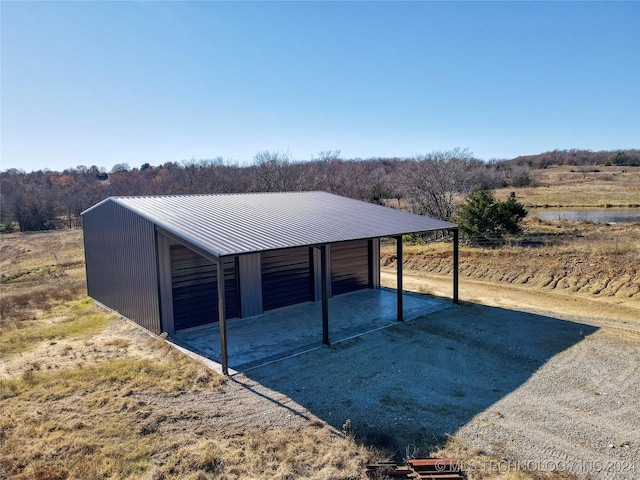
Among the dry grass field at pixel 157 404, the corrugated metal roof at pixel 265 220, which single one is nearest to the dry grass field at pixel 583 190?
the dry grass field at pixel 157 404

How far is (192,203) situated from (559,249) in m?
13.5

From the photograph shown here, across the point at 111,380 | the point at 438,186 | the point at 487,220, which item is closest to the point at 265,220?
the point at 111,380

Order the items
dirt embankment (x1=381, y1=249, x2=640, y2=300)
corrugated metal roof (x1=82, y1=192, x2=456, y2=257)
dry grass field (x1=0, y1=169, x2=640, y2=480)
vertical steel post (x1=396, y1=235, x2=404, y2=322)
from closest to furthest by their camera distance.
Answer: dry grass field (x1=0, y1=169, x2=640, y2=480) < corrugated metal roof (x1=82, y1=192, x2=456, y2=257) < vertical steel post (x1=396, y1=235, x2=404, y2=322) < dirt embankment (x1=381, y1=249, x2=640, y2=300)

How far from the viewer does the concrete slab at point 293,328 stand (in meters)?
9.23

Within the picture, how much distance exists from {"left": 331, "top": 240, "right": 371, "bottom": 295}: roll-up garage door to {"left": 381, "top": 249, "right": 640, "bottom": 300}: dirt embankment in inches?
183

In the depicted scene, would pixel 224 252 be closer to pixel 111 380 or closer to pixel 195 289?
pixel 111 380

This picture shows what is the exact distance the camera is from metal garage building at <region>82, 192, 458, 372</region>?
31.3ft

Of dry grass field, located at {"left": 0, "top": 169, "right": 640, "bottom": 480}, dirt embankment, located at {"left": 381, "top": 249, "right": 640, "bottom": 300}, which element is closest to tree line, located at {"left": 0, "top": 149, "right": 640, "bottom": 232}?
dirt embankment, located at {"left": 381, "top": 249, "right": 640, "bottom": 300}

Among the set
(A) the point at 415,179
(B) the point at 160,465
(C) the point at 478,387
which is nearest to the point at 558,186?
(A) the point at 415,179

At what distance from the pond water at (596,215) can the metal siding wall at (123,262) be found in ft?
79.6

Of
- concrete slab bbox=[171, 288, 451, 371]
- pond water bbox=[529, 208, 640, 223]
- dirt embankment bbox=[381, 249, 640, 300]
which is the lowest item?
concrete slab bbox=[171, 288, 451, 371]

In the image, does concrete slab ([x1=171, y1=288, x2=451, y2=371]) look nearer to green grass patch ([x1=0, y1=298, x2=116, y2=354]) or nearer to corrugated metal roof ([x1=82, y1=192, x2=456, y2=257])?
corrugated metal roof ([x1=82, y1=192, x2=456, y2=257])

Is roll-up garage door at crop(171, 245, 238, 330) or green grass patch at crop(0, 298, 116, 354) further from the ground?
roll-up garage door at crop(171, 245, 238, 330)

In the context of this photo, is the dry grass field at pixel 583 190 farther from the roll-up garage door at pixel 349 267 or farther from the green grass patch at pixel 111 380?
the green grass patch at pixel 111 380
